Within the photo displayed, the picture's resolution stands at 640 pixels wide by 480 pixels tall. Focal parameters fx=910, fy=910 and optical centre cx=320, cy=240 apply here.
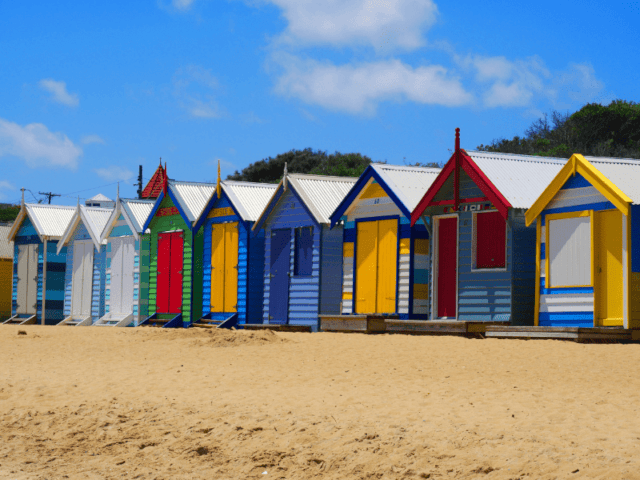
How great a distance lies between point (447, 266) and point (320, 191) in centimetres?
504

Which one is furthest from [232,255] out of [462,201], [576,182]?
[576,182]

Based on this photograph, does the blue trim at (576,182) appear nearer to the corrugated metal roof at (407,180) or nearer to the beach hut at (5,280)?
the corrugated metal roof at (407,180)

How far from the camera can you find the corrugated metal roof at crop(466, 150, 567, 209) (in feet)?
58.0

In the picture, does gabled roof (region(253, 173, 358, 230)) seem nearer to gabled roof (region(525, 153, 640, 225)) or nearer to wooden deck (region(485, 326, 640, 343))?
gabled roof (region(525, 153, 640, 225))

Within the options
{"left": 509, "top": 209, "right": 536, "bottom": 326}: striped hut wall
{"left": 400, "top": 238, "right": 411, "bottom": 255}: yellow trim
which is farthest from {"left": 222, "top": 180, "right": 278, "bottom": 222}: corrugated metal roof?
{"left": 509, "top": 209, "right": 536, "bottom": 326}: striped hut wall

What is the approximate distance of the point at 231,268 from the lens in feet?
79.2

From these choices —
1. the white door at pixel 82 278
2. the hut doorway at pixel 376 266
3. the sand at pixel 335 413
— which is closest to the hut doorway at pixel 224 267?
the hut doorway at pixel 376 266

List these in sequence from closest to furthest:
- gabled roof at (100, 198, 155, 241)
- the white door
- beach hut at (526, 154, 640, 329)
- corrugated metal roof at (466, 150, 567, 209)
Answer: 1. beach hut at (526, 154, 640, 329)
2. corrugated metal roof at (466, 150, 567, 209)
3. gabled roof at (100, 198, 155, 241)
4. the white door

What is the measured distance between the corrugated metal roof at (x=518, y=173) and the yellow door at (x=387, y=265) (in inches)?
103

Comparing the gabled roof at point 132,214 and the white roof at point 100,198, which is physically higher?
the white roof at point 100,198

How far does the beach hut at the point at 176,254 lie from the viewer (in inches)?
1003

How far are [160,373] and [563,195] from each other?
25.8ft

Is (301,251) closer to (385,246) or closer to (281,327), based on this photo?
(281,327)

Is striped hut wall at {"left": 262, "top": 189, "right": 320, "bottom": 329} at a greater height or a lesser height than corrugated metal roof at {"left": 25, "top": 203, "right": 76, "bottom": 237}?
lesser
